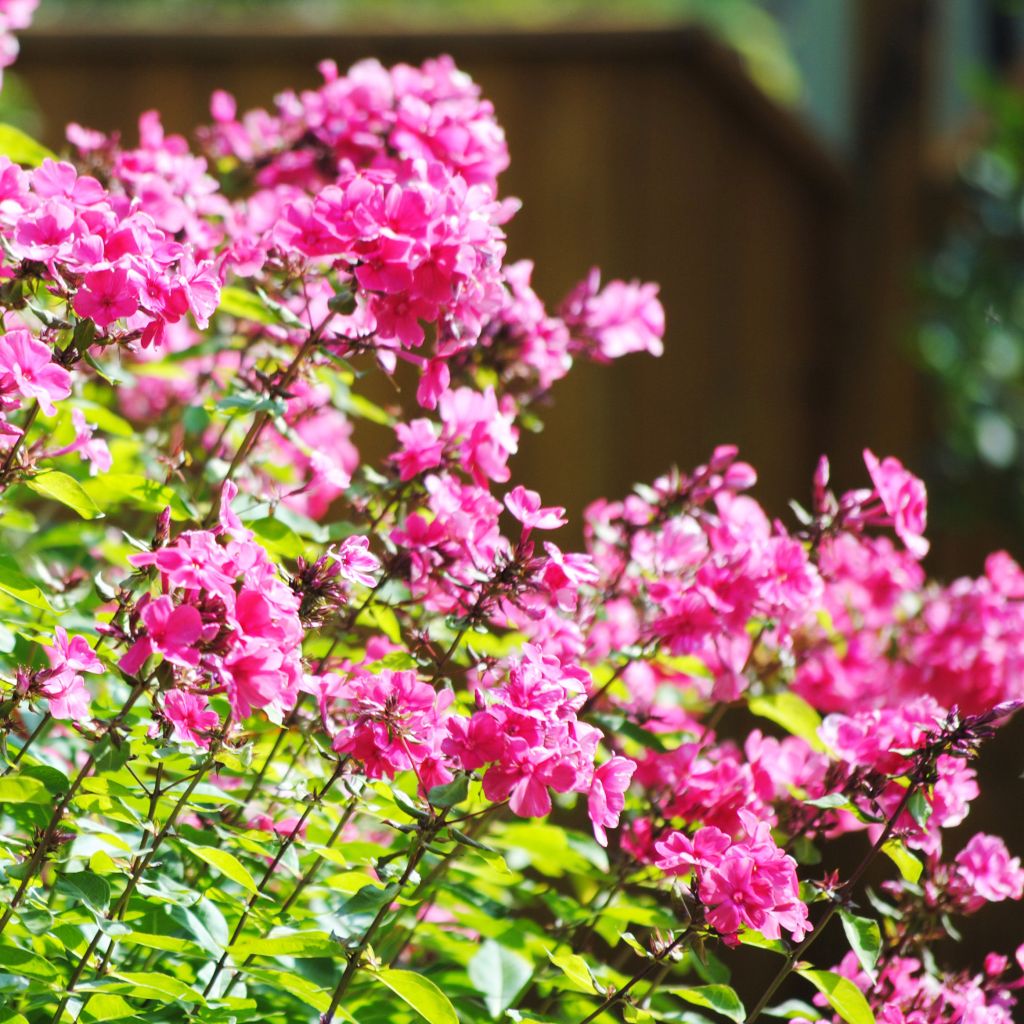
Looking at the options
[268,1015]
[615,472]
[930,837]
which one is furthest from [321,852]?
[615,472]

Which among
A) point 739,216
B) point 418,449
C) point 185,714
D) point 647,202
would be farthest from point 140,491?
point 739,216

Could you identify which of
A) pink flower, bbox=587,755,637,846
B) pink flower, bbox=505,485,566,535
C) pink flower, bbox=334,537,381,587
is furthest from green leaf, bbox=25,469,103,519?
pink flower, bbox=587,755,637,846

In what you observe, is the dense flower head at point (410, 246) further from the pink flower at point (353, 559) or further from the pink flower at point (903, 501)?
the pink flower at point (903, 501)

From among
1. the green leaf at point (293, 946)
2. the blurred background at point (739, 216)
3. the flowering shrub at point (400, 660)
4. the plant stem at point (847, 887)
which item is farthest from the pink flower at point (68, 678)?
the blurred background at point (739, 216)

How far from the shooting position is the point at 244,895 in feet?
4.60

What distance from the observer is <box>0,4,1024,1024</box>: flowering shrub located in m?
1.10

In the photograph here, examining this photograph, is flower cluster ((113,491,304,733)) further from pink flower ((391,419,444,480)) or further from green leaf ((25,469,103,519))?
pink flower ((391,419,444,480))

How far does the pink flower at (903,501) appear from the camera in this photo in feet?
4.64

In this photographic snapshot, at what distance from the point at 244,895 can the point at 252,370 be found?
0.51m

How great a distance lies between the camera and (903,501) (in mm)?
1424

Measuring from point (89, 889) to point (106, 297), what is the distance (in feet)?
1.51

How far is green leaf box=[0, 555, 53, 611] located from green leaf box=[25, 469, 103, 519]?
73mm

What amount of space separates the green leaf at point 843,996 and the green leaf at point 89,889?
57 centimetres

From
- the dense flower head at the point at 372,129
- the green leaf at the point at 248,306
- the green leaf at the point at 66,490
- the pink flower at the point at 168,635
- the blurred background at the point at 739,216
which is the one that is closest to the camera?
the pink flower at the point at 168,635
